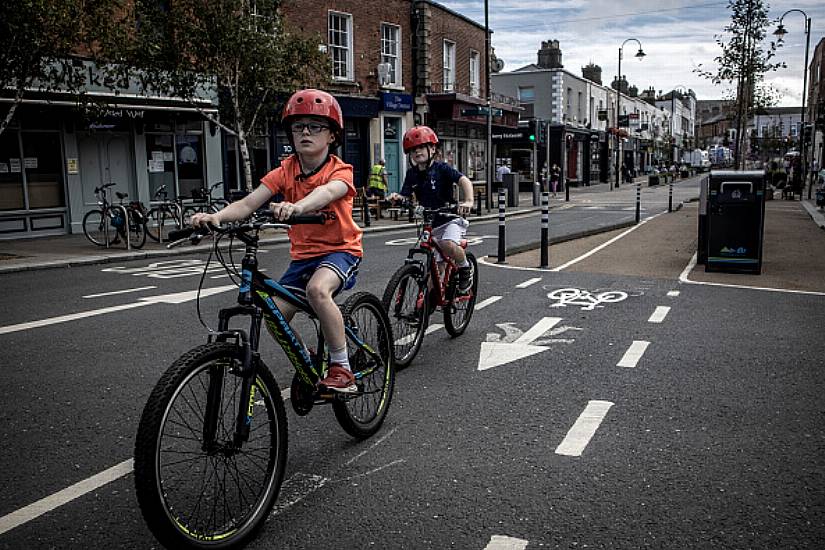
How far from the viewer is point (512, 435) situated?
4594 mm

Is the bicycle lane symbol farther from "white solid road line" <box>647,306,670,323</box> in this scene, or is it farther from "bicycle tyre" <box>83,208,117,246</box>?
"bicycle tyre" <box>83,208,117,246</box>

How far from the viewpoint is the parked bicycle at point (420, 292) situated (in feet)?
19.6

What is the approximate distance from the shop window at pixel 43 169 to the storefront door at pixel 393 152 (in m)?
13.4

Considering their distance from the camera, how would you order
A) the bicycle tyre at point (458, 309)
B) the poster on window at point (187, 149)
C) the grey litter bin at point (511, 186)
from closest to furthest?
1. the bicycle tyre at point (458, 309)
2. the poster on window at point (187, 149)
3. the grey litter bin at point (511, 186)

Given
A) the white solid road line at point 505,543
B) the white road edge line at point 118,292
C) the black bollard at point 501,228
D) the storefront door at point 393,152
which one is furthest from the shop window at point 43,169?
the white solid road line at point 505,543

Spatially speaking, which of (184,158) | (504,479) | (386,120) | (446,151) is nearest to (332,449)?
(504,479)

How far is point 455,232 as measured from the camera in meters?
6.86

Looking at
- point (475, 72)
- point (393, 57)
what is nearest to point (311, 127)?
point (393, 57)

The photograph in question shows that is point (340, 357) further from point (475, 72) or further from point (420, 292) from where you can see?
point (475, 72)

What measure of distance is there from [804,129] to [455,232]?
4083cm

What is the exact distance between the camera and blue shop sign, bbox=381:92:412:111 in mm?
28281

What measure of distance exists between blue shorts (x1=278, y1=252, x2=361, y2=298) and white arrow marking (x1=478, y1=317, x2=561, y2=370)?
2383mm

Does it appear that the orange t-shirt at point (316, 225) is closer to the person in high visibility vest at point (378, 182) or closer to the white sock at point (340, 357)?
the white sock at point (340, 357)

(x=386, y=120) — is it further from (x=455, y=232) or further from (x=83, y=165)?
(x=455, y=232)
